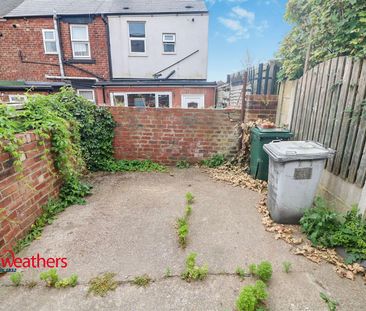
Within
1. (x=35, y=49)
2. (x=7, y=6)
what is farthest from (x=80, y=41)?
(x=7, y=6)

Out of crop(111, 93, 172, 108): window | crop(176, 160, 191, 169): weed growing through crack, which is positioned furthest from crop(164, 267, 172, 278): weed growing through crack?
crop(111, 93, 172, 108): window

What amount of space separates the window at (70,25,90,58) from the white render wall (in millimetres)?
1350

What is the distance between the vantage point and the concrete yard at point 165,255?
178 centimetres

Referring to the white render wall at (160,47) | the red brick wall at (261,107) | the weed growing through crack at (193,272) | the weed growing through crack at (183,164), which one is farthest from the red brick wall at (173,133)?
the white render wall at (160,47)

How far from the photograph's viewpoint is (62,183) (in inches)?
138

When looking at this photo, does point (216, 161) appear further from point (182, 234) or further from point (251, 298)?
point (251, 298)

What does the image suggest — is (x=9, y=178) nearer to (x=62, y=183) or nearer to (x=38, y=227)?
(x=38, y=227)

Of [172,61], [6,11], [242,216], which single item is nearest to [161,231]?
[242,216]

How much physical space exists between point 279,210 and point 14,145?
3347 millimetres

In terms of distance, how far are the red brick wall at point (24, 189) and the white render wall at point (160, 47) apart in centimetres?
894

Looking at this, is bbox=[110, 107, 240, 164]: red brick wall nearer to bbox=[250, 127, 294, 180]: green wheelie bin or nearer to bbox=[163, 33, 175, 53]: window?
bbox=[250, 127, 294, 180]: green wheelie bin

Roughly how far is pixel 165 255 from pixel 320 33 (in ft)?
13.6

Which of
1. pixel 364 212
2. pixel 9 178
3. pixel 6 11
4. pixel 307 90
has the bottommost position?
pixel 364 212

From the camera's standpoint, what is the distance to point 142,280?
1.98 m
